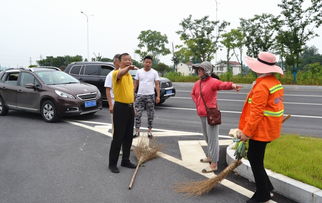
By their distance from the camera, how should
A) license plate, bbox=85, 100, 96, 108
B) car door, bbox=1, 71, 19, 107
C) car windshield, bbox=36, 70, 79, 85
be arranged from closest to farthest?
license plate, bbox=85, 100, 96, 108 → car windshield, bbox=36, 70, 79, 85 → car door, bbox=1, 71, 19, 107

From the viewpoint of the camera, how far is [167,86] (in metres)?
11.2

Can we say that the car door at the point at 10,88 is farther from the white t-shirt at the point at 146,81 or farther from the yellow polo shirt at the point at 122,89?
the yellow polo shirt at the point at 122,89

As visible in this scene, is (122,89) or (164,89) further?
(164,89)

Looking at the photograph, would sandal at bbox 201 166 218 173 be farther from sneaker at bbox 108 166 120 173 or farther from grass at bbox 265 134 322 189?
sneaker at bbox 108 166 120 173

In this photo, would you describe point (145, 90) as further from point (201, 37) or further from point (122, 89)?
point (201, 37)

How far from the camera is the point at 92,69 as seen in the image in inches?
453

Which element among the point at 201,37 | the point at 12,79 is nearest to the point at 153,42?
the point at 201,37

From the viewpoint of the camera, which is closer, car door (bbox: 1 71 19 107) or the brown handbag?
the brown handbag

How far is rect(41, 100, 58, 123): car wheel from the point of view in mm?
8195

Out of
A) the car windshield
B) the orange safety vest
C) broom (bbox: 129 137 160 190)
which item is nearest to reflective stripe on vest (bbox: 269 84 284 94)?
the orange safety vest

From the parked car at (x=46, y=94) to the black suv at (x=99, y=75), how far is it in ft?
5.52

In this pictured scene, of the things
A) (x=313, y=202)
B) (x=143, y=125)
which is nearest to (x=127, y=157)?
(x=313, y=202)

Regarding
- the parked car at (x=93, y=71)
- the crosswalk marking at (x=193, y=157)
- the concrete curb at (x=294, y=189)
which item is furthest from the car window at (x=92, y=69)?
the concrete curb at (x=294, y=189)

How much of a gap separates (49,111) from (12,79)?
2.28 meters
